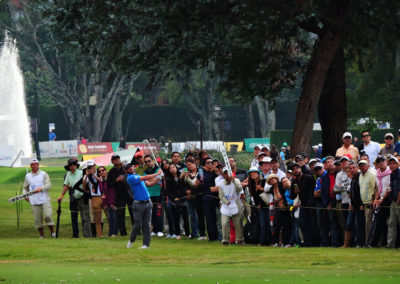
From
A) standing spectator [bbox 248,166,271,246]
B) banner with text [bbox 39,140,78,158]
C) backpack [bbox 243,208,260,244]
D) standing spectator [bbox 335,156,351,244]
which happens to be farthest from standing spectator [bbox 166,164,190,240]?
banner with text [bbox 39,140,78,158]

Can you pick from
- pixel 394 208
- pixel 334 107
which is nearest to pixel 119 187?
pixel 334 107

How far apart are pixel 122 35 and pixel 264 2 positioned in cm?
459

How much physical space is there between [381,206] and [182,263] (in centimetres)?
437

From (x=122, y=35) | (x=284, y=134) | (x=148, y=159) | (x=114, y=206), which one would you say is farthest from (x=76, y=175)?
(x=284, y=134)

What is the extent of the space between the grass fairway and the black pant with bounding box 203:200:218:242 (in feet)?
1.31

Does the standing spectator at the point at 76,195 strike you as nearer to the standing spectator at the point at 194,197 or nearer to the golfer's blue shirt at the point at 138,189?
the standing spectator at the point at 194,197

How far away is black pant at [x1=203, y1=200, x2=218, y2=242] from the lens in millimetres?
23344

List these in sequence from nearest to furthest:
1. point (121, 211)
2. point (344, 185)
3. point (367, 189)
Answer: point (367, 189) → point (344, 185) → point (121, 211)

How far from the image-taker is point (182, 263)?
17625 millimetres

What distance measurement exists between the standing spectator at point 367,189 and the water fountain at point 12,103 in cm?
4944

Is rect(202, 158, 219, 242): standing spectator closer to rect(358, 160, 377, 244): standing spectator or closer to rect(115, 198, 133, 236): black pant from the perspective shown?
rect(115, 198, 133, 236): black pant

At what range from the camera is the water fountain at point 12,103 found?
71812 millimetres

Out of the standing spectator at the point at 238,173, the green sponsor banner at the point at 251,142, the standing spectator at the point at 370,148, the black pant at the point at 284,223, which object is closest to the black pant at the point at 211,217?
the standing spectator at the point at 238,173

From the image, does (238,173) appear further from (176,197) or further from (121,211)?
(121,211)
